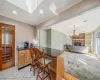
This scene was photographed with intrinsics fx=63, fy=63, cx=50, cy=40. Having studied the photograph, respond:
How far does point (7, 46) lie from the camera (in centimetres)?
317

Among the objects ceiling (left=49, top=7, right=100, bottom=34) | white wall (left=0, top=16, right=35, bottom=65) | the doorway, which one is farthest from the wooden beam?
the doorway

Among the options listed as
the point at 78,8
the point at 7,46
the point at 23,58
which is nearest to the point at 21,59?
the point at 23,58

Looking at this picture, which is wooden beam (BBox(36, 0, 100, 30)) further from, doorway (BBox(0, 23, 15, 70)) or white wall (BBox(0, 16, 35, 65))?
doorway (BBox(0, 23, 15, 70))

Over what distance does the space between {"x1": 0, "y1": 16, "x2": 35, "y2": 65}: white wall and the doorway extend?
18cm

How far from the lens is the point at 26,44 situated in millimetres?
3746

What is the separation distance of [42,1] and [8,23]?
7.50ft

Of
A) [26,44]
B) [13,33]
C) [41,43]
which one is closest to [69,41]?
[41,43]

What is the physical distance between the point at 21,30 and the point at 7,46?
3.69 feet

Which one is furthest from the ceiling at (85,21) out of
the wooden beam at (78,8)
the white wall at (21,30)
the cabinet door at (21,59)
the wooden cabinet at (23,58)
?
the cabinet door at (21,59)

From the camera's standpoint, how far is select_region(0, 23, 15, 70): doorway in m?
2.95

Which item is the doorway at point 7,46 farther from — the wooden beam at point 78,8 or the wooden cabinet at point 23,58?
the wooden beam at point 78,8

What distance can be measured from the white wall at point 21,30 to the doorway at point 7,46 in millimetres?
179

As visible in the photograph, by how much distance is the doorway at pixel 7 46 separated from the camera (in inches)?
116

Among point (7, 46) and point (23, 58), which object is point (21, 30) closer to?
point (7, 46)
